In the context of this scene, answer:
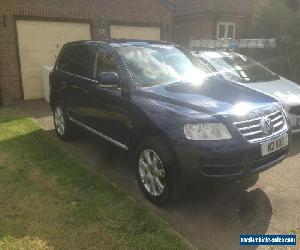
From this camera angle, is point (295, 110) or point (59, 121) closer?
point (295, 110)

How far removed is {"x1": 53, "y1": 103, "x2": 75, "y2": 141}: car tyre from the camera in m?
6.40

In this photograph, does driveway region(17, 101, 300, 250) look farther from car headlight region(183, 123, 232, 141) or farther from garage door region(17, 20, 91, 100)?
garage door region(17, 20, 91, 100)

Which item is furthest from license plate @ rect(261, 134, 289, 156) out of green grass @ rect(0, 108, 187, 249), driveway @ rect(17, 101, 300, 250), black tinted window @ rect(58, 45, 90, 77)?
black tinted window @ rect(58, 45, 90, 77)

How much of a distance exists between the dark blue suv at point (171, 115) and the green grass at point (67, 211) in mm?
497

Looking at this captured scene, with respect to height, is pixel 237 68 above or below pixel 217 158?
above

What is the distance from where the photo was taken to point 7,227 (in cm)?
368

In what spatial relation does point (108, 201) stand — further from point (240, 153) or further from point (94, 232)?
point (240, 153)

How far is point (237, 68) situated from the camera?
7.71m

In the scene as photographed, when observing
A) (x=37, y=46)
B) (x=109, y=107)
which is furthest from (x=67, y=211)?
(x=37, y=46)

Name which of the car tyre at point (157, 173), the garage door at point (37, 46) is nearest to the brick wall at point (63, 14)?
the garage door at point (37, 46)

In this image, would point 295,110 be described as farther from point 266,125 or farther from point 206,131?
point 206,131

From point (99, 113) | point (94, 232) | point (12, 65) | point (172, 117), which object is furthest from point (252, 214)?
point (12, 65)

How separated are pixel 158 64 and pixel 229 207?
219 centimetres

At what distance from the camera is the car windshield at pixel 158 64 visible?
15.4 feet
